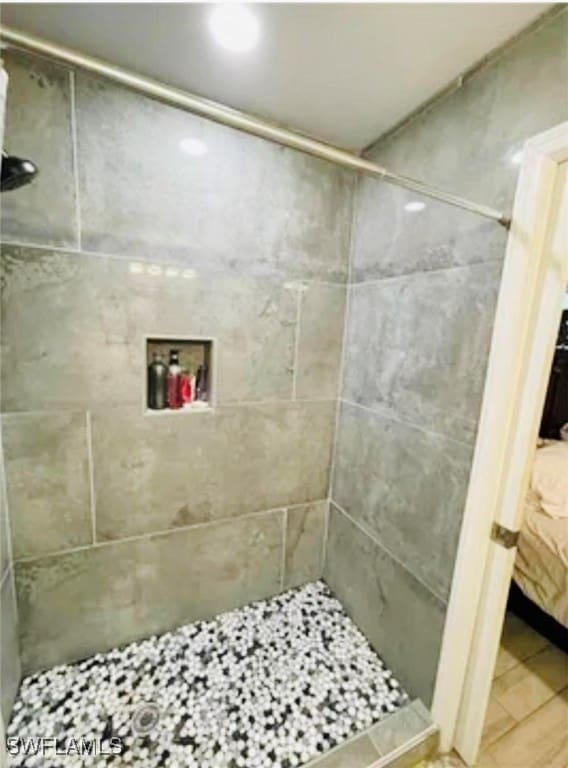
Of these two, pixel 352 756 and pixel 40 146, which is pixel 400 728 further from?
pixel 40 146

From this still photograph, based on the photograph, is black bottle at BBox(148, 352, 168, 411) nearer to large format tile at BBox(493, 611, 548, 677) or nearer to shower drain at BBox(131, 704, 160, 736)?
shower drain at BBox(131, 704, 160, 736)

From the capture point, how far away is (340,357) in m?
1.65

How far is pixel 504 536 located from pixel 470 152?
111 centimetres

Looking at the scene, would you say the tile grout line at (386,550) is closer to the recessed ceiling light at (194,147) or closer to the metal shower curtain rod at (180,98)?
the metal shower curtain rod at (180,98)

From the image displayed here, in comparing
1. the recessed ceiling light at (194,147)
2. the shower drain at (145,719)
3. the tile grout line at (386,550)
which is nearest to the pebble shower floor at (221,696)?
the shower drain at (145,719)

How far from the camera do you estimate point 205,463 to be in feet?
4.81

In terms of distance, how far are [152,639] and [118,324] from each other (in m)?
1.25

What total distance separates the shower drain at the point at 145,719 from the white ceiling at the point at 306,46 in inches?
79.7

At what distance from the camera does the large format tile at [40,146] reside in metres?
1.06

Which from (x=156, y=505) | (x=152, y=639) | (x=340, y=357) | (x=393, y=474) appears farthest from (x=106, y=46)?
(x=152, y=639)

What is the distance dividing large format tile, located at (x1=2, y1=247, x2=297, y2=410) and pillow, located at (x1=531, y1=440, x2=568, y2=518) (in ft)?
4.99

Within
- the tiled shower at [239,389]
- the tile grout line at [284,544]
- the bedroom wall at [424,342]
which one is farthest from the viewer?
the tile grout line at [284,544]

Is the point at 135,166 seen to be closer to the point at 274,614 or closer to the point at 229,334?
the point at 229,334

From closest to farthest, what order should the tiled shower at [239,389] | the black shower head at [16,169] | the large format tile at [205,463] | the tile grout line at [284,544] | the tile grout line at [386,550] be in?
the black shower head at [16,169]
the tiled shower at [239,389]
the tile grout line at [386,550]
the large format tile at [205,463]
the tile grout line at [284,544]
